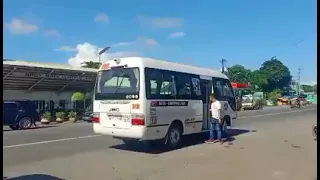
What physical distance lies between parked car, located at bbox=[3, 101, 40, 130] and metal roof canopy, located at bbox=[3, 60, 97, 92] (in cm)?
525

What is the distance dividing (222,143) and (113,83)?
163 inches

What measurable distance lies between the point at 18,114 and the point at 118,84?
10.9 metres

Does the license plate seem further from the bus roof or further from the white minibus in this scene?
the bus roof

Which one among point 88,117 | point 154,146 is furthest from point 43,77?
point 154,146

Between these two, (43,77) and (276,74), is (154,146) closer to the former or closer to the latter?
(43,77)

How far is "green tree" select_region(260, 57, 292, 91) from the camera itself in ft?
343

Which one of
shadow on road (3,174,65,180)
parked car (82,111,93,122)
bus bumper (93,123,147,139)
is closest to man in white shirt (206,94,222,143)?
bus bumper (93,123,147,139)

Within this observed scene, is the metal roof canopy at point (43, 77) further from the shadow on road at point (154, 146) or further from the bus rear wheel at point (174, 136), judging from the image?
the bus rear wheel at point (174, 136)

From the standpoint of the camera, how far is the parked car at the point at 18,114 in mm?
19453

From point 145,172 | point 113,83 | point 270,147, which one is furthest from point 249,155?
point 113,83

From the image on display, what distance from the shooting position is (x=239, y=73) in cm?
8756

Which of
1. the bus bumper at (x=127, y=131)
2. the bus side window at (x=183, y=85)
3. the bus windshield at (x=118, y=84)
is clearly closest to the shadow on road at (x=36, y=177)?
the bus bumper at (x=127, y=131)

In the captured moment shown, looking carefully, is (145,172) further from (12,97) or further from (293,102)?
(293,102)

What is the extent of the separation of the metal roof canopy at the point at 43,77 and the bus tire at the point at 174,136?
16467 millimetres
